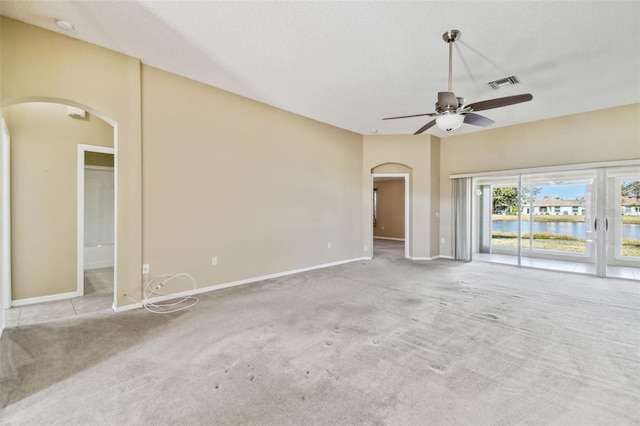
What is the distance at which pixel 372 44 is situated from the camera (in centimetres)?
335

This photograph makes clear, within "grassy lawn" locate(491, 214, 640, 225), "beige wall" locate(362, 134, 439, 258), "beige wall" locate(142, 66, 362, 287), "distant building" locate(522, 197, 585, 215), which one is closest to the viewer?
"beige wall" locate(142, 66, 362, 287)

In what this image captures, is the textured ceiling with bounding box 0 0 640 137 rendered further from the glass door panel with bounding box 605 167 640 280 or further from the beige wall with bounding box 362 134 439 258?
the beige wall with bounding box 362 134 439 258

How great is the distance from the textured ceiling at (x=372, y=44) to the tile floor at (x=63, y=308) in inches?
136

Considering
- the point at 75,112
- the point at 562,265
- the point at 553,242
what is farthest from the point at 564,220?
the point at 75,112

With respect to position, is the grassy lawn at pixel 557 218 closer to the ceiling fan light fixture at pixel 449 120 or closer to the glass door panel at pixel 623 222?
the glass door panel at pixel 623 222

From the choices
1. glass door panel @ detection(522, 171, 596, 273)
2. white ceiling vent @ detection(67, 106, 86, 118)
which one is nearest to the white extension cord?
white ceiling vent @ detection(67, 106, 86, 118)

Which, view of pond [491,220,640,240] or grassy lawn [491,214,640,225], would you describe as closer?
grassy lawn [491,214,640,225]

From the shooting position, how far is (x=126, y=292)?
368 cm

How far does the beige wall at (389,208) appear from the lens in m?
11.4

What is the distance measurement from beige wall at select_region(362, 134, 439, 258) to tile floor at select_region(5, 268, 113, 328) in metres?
5.55

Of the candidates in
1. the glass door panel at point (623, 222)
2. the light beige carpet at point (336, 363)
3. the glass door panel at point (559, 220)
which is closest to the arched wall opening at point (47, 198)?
the light beige carpet at point (336, 363)

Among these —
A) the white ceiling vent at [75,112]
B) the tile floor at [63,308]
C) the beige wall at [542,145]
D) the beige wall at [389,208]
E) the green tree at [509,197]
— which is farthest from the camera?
the beige wall at [389,208]

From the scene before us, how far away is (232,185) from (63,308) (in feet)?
9.42

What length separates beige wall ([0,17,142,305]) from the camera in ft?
9.86
